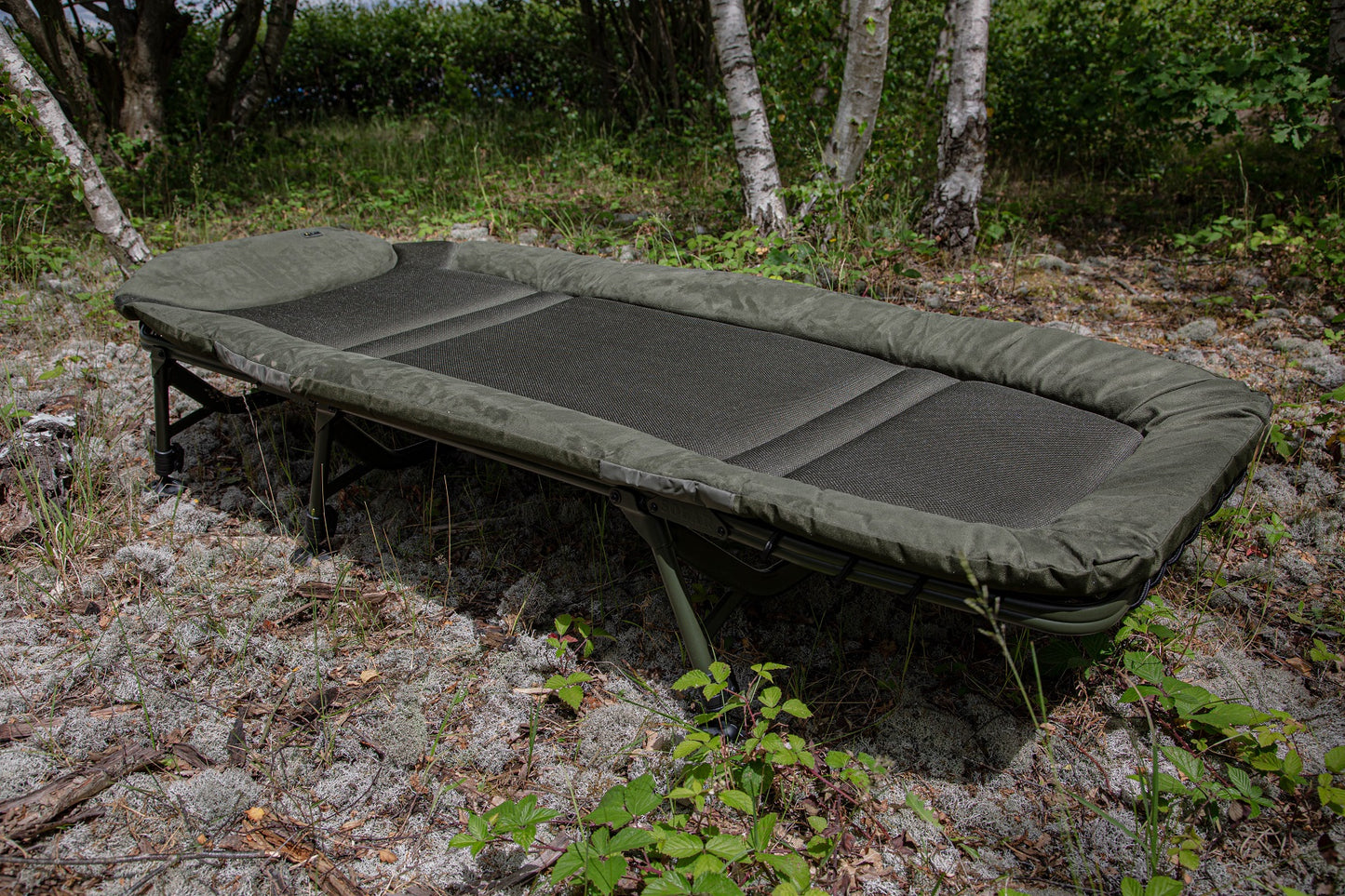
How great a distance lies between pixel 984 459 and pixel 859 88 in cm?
258

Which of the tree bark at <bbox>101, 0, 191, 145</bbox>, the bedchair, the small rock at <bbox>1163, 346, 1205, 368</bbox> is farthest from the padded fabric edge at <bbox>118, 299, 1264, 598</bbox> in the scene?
the tree bark at <bbox>101, 0, 191, 145</bbox>

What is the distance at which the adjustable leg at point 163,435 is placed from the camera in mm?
2631

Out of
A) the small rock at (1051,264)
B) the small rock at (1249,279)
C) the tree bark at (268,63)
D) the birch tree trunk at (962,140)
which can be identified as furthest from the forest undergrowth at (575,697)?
the tree bark at (268,63)

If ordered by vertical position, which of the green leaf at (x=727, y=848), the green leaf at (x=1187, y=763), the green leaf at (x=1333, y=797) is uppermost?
the green leaf at (x=727, y=848)

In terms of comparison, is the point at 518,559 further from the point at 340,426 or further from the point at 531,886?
the point at 531,886

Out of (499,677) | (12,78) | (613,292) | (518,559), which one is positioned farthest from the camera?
(12,78)

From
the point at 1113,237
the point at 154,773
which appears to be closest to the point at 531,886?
the point at 154,773

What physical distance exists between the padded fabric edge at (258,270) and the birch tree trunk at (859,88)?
204cm

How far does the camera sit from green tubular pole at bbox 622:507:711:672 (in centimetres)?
177

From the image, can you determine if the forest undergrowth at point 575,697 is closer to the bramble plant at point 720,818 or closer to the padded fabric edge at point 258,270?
the bramble plant at point 720,818

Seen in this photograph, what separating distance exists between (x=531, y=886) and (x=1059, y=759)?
1035 millimetres

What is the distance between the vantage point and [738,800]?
1.47 m

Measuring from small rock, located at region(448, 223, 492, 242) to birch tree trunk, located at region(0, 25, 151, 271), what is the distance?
142 cm

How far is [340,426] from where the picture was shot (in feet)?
7.65
